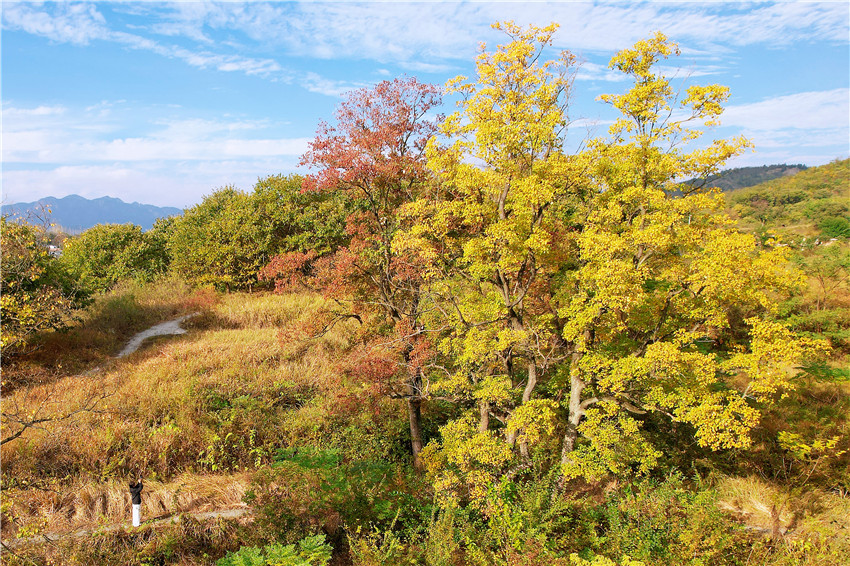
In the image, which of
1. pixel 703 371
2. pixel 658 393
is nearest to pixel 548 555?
pixel 658 393

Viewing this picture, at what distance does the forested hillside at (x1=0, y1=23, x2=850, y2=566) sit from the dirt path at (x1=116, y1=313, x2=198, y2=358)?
37.9 inches

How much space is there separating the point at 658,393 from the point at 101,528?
8.65 metres

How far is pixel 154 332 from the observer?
45.2 feet

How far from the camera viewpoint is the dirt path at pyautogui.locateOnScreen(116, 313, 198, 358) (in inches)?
487

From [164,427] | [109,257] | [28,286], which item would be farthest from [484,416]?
[109,257]

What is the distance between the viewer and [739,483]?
8.38 m

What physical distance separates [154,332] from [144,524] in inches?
353

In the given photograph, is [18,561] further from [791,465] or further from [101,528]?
[791,465]

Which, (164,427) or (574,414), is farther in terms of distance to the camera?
(164,427)

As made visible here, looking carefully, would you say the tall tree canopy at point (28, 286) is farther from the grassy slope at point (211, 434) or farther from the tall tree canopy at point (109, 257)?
the tall tree canopy at point (109, 257)

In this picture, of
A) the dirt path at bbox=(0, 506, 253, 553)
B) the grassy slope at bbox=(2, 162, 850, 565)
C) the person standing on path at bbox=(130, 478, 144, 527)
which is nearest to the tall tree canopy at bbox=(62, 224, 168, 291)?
the grassy slope at bbox=(2, 162, 850, 565)

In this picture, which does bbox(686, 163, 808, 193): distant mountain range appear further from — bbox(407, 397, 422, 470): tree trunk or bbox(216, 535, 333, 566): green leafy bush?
bbox(216, 535, 333, 566): green leafy bush

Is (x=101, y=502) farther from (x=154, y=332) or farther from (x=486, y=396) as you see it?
(x=154, y=332)

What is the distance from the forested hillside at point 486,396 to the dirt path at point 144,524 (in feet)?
0.16
